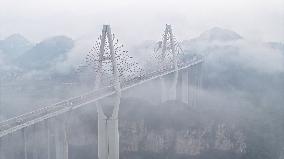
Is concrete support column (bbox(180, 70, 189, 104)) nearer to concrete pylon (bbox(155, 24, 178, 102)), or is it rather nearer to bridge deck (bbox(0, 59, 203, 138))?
concrete pylon (bbox(155, 24, 178, 102))

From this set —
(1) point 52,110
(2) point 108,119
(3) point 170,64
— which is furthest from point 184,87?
(1) point 52,110

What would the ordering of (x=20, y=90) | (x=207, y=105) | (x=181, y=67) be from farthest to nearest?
(x=20, y=90)
(x=207, y=105)
(x=181, y=67)

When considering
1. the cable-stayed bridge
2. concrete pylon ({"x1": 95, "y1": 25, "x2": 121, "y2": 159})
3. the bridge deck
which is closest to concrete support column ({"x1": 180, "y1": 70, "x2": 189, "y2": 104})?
the cable-stayed bridge

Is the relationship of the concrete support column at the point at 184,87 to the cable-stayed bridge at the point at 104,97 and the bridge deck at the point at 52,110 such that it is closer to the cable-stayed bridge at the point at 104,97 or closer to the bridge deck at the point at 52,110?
the cable-stayed bridge at the point at 104,97

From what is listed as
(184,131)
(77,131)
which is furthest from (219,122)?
(77,131)

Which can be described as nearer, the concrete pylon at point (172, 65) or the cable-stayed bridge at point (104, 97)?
the cable-stayed bridge at point (104, 97)

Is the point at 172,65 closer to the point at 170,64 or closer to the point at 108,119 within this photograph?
the point at 170,64

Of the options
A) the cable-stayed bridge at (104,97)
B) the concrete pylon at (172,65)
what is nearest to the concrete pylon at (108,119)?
the cable-stayed bridge at (104,97)

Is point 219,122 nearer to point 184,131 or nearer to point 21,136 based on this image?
point 184,131
